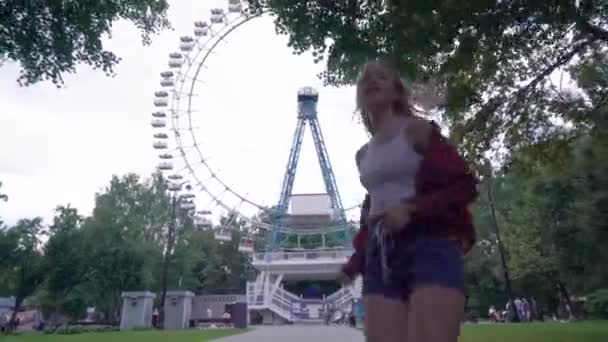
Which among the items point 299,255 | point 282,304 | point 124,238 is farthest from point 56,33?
point 124,238

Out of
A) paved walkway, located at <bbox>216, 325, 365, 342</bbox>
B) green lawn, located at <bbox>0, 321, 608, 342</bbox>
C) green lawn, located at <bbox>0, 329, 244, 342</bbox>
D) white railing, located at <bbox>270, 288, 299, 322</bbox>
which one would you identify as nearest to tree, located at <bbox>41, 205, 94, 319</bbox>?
white railing, located at <bbox>270, 288, 299, 322</bbox>

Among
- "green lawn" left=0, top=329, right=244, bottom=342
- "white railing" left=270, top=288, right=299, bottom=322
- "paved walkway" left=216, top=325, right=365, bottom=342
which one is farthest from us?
"white railing" left=270, top=288, right=299, bottom=322

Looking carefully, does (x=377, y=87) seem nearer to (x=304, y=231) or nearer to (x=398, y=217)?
(x=398, y=217)

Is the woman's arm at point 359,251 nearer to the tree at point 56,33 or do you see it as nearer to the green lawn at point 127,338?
the tree at point 56,33

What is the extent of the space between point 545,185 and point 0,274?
121 feet

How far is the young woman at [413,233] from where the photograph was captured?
189 cm

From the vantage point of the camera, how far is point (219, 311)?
146 ft

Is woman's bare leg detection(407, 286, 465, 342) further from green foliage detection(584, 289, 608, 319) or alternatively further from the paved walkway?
green foliage detection(584, 289, 608, 319)

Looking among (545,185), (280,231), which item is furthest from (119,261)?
(545,185)

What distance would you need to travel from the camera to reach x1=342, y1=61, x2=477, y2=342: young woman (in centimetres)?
189

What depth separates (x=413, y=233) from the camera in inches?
78.9

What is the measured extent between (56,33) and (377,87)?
7.83 m

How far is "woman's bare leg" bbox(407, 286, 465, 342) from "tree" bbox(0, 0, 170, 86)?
25.9ft

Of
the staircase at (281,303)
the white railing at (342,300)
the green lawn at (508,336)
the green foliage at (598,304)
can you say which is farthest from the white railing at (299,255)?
the green lawn at (508,336)
